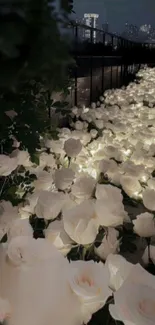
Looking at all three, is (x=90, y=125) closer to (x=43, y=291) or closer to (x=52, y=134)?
(x=52, y=134)

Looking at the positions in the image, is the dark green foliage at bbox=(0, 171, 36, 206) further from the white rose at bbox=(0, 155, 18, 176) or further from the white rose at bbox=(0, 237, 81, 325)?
the white rose at bbox=(0, 237, 81, 325)

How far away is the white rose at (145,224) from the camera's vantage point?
0.88 meters

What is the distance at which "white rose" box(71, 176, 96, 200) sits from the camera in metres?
0.98

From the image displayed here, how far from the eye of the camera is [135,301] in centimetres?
47

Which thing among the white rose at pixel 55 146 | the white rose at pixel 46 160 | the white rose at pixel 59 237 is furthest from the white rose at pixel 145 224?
the white rose at pixel 55 146

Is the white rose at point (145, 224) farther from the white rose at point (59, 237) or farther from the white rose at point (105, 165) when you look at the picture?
the white rose at point (105, 165)

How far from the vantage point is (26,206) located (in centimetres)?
98

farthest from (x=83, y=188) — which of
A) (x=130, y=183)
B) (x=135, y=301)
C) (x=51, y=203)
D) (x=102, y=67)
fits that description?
(x=102, y=67)

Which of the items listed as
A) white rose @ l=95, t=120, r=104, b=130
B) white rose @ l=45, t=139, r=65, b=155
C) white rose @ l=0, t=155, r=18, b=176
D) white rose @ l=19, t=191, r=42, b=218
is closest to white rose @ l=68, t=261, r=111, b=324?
white rose @ l=0, t=155, r=18, b=176

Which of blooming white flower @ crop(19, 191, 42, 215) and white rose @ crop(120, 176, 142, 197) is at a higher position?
blooming white flower @ crop(19, 191, 42, 215)

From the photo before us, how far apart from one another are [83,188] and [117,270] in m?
0.43

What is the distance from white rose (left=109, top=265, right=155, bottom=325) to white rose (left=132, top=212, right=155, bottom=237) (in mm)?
391

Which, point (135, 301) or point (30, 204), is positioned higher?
point (135, 301)

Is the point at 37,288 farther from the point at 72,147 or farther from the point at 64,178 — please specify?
the point at 72,147
